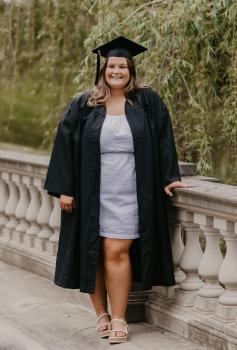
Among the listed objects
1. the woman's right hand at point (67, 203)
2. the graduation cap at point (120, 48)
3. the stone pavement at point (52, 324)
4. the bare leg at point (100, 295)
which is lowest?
the stone pavement at point (52, 324)

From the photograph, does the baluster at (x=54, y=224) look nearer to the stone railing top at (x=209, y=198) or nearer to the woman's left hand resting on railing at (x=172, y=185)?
the stone railing top at (x=209, y=198)

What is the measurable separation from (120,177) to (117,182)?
0.12 ft

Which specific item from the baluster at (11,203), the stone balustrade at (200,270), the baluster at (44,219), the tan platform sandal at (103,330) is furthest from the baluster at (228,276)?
the baluster at (11,203)

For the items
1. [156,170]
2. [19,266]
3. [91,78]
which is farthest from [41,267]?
[156,170]

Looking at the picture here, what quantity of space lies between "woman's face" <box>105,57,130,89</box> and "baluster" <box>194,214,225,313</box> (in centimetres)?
95

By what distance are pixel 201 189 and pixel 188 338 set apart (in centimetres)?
92

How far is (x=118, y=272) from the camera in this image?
7.02 m

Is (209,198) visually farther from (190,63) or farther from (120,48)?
(190,63)

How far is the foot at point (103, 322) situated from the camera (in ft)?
23.4

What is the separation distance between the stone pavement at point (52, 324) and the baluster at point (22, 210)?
64 cm

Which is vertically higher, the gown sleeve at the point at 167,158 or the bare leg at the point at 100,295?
the gown sleeve at the point at 167,158

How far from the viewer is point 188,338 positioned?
272 inches

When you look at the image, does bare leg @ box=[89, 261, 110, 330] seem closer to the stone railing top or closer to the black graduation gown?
the black graduation gown

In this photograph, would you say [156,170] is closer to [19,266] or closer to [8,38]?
[19,266]
